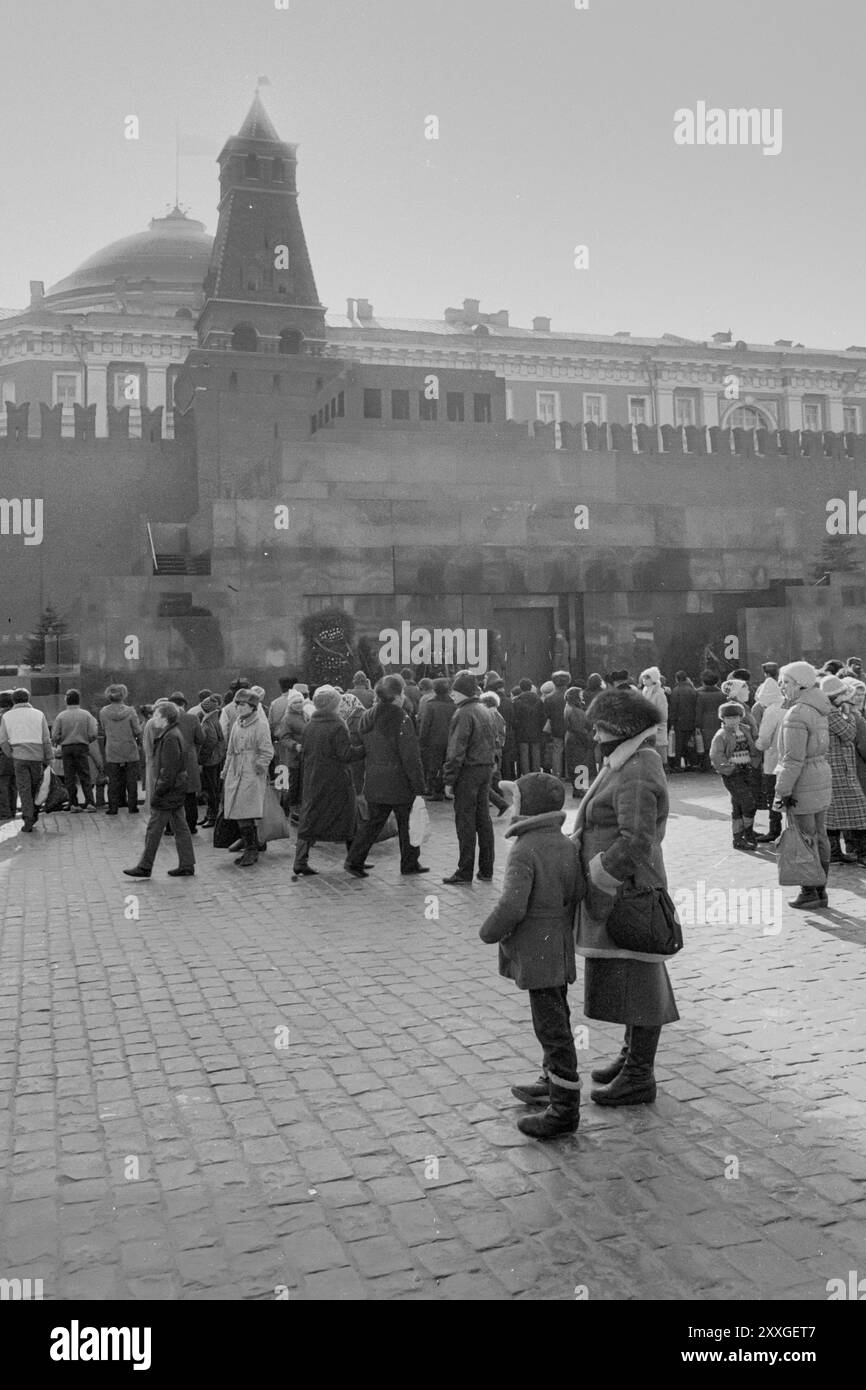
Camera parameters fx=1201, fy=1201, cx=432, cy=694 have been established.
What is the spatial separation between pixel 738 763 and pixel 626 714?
631 centimetres

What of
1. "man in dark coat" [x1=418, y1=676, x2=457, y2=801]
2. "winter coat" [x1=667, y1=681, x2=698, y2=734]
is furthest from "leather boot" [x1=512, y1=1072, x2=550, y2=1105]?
"winter coat" [x1=667, y1=681, x2=698, y2=734]

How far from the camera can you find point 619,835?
4672 millimetres

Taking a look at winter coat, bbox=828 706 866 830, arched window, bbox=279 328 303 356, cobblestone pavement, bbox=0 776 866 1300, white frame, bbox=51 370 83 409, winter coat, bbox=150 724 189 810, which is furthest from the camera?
white frame, bbox=51 370 83 409

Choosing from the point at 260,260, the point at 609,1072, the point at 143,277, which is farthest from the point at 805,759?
the point at 143,277

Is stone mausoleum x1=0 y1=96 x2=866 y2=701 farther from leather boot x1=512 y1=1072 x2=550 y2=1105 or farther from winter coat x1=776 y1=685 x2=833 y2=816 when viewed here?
leather boot x1=512 y1=1072 x2=550 y2=1105

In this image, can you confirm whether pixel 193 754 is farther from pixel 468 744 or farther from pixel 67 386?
pixel 67 386

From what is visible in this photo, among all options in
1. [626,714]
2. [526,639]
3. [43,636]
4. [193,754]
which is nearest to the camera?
[626,714]

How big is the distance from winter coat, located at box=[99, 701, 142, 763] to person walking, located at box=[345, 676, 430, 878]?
5.44 metres

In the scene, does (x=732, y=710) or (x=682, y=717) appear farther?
A: (x=682, y=717)

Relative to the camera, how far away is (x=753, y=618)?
20.8 meters

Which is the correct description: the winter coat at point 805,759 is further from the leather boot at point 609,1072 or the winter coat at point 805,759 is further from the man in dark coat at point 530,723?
the man in dark coat at point 530,723

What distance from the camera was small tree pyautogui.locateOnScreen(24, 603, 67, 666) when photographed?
28953 mm

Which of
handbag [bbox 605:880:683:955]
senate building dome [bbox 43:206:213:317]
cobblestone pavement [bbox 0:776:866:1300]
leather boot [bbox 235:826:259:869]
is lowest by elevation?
cobblestone pavement [bbox 0:776:866:1300]

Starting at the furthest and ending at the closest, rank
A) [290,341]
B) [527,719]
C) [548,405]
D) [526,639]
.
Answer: [548,405] → [290,341] → [526,639] → [527,719]
